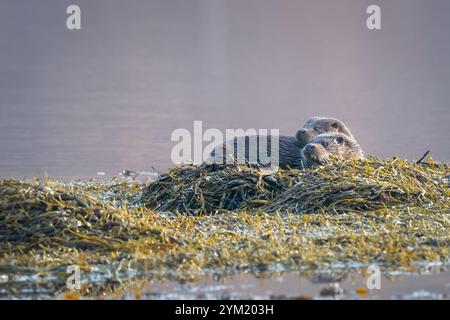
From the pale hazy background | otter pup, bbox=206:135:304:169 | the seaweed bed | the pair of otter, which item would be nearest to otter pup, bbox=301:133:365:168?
the pair of otter

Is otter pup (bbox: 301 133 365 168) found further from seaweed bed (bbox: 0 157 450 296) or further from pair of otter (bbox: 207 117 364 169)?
seaweed bed (bbox: 0 157 450 296)

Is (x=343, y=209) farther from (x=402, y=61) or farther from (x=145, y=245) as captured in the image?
(x=402, y=61)

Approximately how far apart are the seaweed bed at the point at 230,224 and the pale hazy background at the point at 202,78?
14.1 ft

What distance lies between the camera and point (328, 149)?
11586 millimetres

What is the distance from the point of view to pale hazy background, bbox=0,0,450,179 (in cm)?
1739

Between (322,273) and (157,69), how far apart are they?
24.5 metres

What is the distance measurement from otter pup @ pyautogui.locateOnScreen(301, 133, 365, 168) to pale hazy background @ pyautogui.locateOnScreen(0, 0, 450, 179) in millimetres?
3418

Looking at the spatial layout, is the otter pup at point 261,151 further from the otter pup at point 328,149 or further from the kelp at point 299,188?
the kelp at point 299,188

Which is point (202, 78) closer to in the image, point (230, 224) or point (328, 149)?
point (328, 149)

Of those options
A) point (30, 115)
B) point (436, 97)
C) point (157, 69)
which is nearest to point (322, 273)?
point (30, 115)

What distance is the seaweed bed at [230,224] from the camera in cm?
764

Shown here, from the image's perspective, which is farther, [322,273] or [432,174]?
[432,174]

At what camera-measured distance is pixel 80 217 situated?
8383mm

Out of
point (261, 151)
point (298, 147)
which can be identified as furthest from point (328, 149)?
point (261, 151)
